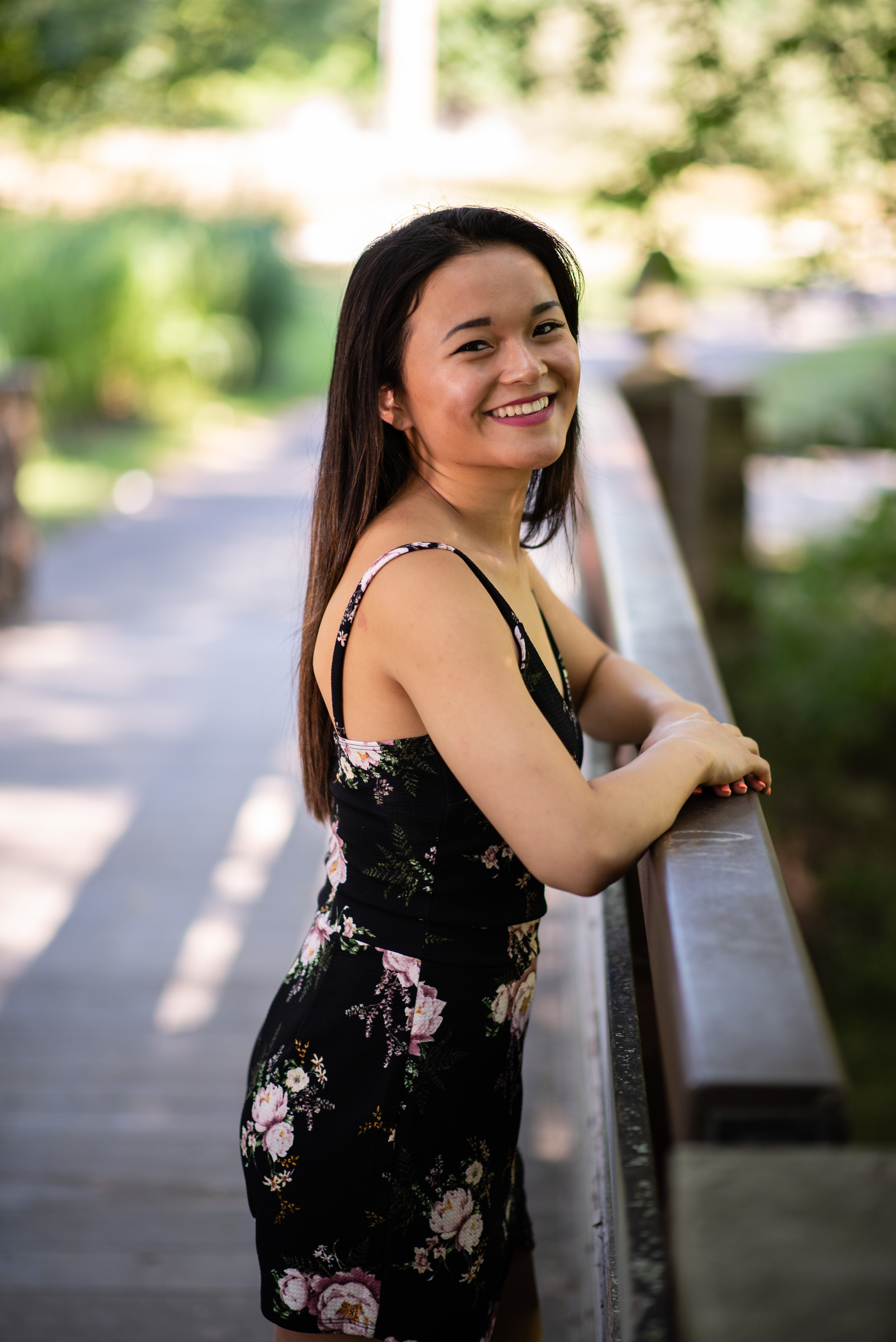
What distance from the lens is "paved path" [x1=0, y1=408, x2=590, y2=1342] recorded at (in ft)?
8.21

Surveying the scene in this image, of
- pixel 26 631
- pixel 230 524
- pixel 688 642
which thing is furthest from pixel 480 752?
pixel 230 524

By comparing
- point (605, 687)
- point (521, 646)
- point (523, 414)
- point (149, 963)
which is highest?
point (523, 414)

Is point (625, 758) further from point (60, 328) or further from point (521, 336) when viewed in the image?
point (60, 328)

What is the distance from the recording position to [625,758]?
1.90 m

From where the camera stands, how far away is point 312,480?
8.25ft

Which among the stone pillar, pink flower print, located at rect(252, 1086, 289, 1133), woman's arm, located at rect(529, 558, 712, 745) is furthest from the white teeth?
the stone pillar

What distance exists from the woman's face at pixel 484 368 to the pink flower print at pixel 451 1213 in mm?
825

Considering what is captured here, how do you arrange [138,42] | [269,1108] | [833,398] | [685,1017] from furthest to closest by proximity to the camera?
[138,42], [833,398], [269,1108], [685,1017]

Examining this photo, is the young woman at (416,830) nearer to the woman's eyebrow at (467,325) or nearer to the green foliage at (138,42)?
the woman's eyebrow at (467,325)

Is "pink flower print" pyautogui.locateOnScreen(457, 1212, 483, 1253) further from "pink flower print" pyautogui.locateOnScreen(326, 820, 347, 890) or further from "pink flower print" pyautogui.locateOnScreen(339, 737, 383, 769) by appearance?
"pink flower print" pyautogui.locateOnScreen(339, 737, 383, 769)

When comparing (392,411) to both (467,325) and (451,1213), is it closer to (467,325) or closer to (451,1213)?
(467,325)

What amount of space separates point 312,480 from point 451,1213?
1.45m

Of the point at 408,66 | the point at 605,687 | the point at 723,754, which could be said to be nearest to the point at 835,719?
the point at 605,687

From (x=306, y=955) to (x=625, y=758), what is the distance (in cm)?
58
